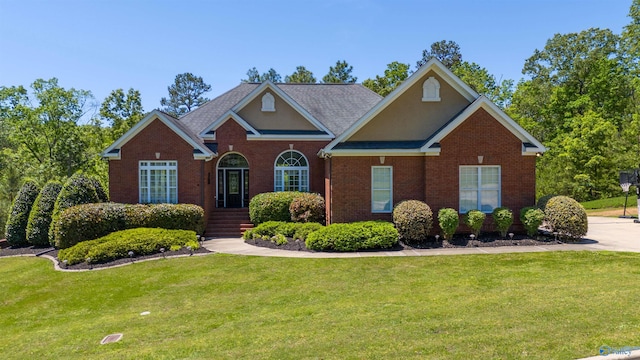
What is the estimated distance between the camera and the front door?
69.2 ft

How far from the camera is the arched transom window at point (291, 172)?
68.3 ft

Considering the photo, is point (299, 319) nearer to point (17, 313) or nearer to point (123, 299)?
point (123, 299)

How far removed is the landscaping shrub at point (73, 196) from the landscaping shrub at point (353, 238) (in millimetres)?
9835

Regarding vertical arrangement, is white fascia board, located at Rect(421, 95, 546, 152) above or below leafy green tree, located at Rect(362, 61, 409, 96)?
below

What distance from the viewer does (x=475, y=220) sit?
46.8ft

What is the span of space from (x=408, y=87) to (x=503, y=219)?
641 cm

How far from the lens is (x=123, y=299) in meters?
8.99

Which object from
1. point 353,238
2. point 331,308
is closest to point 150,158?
point 353,238

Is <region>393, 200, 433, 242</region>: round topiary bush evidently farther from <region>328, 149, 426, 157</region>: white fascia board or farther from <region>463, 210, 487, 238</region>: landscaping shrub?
<region>328, 149, 426, 157</region>: white fascia board

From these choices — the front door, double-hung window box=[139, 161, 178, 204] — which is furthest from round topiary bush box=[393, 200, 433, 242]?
double-hung window box=[139, 161, 178, 204]

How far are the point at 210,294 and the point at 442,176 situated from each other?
1005 centimetres

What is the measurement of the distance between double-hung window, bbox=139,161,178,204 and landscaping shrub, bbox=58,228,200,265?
3719 millimetres

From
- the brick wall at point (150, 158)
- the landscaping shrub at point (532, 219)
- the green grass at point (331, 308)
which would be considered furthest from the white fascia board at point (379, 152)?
the brick wall at point (150, 158)

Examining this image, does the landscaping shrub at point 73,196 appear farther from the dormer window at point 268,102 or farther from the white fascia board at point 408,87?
the white fascia board at point 408,87
